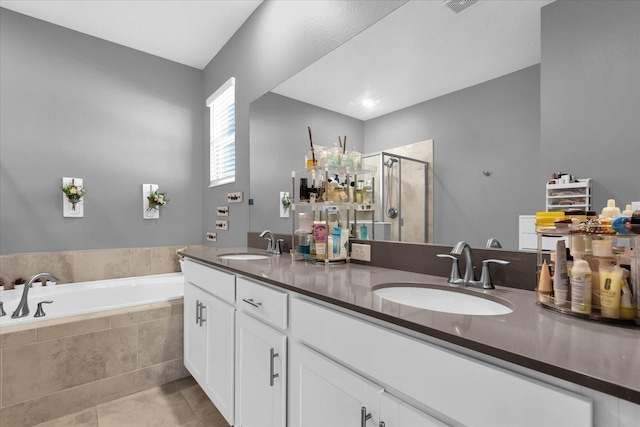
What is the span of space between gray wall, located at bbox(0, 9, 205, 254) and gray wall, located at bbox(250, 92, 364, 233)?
4.28 ft

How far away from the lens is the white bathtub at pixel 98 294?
2292 mm

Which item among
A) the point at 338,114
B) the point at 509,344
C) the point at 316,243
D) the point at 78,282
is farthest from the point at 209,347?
the point at 78,282

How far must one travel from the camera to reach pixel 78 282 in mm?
2736

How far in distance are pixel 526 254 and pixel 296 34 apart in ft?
6.16

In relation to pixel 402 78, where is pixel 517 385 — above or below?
below

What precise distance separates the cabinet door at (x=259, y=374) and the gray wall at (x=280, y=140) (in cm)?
89

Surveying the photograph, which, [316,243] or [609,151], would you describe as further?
[316,243]

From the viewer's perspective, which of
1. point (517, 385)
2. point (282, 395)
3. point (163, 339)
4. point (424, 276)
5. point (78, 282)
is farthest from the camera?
point (78, 282)

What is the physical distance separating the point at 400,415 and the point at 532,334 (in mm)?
347

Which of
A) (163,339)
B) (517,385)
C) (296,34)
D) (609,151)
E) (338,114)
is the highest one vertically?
(296,34)

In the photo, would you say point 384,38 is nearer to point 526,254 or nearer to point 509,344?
point 526,254

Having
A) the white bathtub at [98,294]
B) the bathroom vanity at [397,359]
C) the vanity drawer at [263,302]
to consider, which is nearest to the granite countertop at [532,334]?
the bathroom vanity at [397,359]

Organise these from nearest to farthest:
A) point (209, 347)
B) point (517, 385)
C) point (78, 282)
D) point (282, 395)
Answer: point (517, 385) → point (282, 395) → point (209, 347) → point (78, 282)

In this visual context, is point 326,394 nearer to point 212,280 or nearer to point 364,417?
point 364,417
